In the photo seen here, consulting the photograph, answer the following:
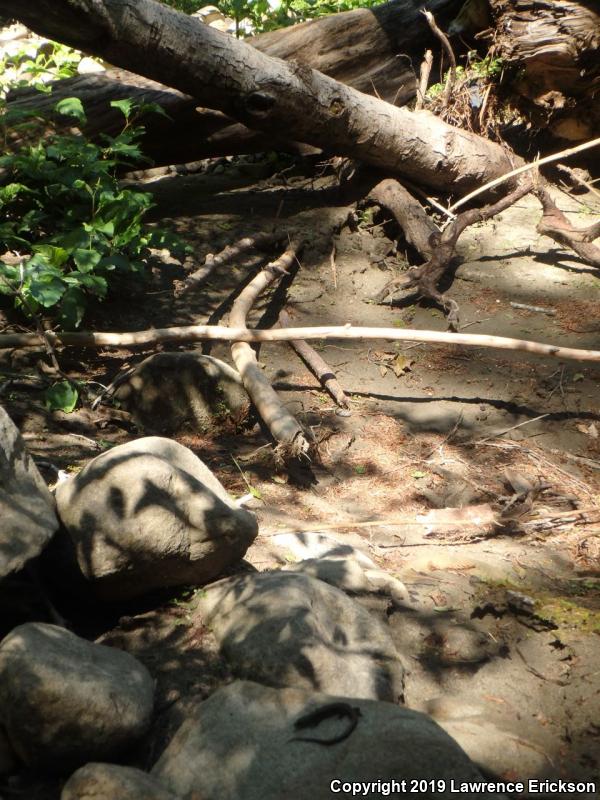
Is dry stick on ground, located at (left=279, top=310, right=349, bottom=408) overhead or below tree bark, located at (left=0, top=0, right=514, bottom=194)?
Result: below

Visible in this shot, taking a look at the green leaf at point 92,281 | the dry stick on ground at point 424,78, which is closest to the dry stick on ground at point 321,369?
the green leaf at point 92,281

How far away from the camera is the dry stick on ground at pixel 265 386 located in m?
4.54

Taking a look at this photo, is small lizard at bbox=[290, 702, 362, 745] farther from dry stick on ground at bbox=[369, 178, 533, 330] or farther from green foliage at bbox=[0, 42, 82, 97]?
green foliage at bbox=[0, 42, 82, 97]

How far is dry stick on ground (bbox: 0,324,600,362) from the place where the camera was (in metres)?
4.91

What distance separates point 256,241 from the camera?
655 cm

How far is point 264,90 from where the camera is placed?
20.4 ft

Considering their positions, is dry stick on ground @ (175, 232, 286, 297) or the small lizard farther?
dry stick on ground @ (175, 232, 286, 297)

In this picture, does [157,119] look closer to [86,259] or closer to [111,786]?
[86,259]

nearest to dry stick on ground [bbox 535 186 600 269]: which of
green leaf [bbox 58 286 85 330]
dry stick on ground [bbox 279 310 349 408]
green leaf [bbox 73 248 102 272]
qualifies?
dry stick on ground [bbox 279 310 349 408]

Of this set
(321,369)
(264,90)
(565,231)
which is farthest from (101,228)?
(565,231)

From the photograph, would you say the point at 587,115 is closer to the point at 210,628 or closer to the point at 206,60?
the point at 206,60

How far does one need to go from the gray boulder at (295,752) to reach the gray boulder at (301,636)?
20 cm

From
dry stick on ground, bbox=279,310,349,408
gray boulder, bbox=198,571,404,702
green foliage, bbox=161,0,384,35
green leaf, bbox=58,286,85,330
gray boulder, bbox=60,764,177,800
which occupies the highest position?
green foliage, bbox=161,0,384,35

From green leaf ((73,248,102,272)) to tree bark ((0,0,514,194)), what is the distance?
5.72 feet
